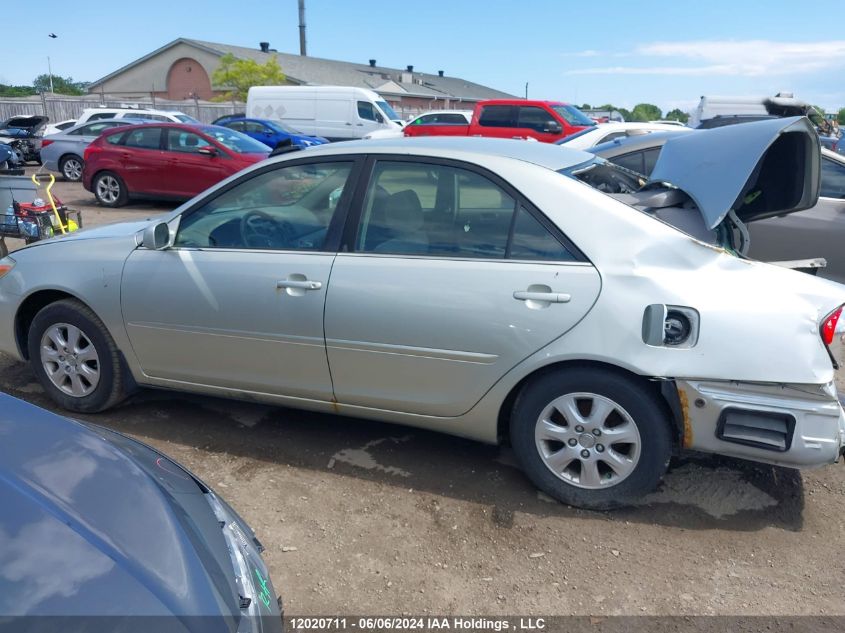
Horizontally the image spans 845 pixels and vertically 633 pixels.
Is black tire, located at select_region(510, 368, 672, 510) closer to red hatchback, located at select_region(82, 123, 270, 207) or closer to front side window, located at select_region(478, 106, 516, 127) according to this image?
red hatchback, located at select_region(82, 123, 270, 207)

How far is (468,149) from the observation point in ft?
11.3

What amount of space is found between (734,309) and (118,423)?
3438 mm

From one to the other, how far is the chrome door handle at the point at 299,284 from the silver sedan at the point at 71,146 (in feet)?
47.7

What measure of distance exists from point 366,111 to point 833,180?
18.2 m

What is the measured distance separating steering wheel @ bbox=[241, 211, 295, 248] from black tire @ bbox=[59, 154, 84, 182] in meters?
14.4

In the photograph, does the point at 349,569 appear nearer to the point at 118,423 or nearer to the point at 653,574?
the point at 653,574

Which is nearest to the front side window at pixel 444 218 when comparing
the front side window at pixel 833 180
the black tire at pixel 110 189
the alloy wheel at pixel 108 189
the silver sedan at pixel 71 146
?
the front side window at pixel 833 180

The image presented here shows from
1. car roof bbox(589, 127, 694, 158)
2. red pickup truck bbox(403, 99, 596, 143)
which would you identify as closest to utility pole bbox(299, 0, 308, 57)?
red pickup truck bbox(403, 99, 596, 143)

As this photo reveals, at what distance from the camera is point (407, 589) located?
275 cm

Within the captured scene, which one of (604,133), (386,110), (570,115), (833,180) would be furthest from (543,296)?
(386,110)

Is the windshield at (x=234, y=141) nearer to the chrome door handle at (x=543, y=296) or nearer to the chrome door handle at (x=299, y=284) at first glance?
the chrome door handle at (x=299, y=284)

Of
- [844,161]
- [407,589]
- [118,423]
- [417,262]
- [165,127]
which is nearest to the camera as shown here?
[407,589]

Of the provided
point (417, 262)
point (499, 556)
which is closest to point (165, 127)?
point (417, 262)

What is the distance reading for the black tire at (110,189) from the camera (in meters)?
12.4
